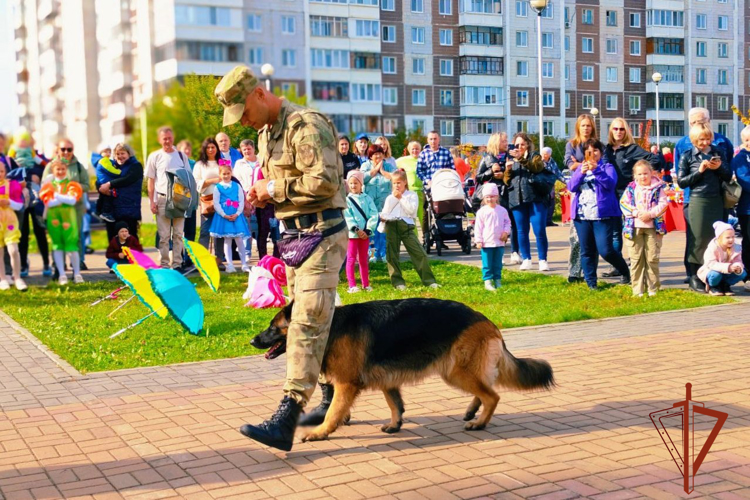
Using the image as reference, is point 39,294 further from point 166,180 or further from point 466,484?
point 466,484

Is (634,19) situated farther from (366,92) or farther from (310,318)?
(310,318)

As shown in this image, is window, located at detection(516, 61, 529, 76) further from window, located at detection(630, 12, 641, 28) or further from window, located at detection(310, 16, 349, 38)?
window, located at detection(310, 16, 349, 38)

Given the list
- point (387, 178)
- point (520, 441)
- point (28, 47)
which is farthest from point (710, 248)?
point (28, 47)

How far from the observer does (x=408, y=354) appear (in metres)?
5.29

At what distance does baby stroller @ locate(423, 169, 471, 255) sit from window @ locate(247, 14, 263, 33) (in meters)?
4.28

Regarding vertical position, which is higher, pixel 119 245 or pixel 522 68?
pixel 522 68

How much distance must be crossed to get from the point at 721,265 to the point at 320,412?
672cm

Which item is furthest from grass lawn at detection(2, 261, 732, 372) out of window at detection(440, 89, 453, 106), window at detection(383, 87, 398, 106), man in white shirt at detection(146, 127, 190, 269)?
window at detection(440, 89, 453, 106)

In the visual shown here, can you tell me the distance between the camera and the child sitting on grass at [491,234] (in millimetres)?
11297

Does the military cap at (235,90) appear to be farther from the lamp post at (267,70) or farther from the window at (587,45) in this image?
the window at (587,45)

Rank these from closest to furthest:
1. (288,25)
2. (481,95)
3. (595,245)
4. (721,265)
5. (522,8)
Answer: (721,265)
(595,245)
(288,25)
(481,95)
(522,8)

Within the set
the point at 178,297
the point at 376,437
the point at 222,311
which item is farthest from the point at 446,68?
the point at 376,437

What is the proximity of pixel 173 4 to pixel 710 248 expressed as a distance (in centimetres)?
682

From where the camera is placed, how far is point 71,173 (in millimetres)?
13492
